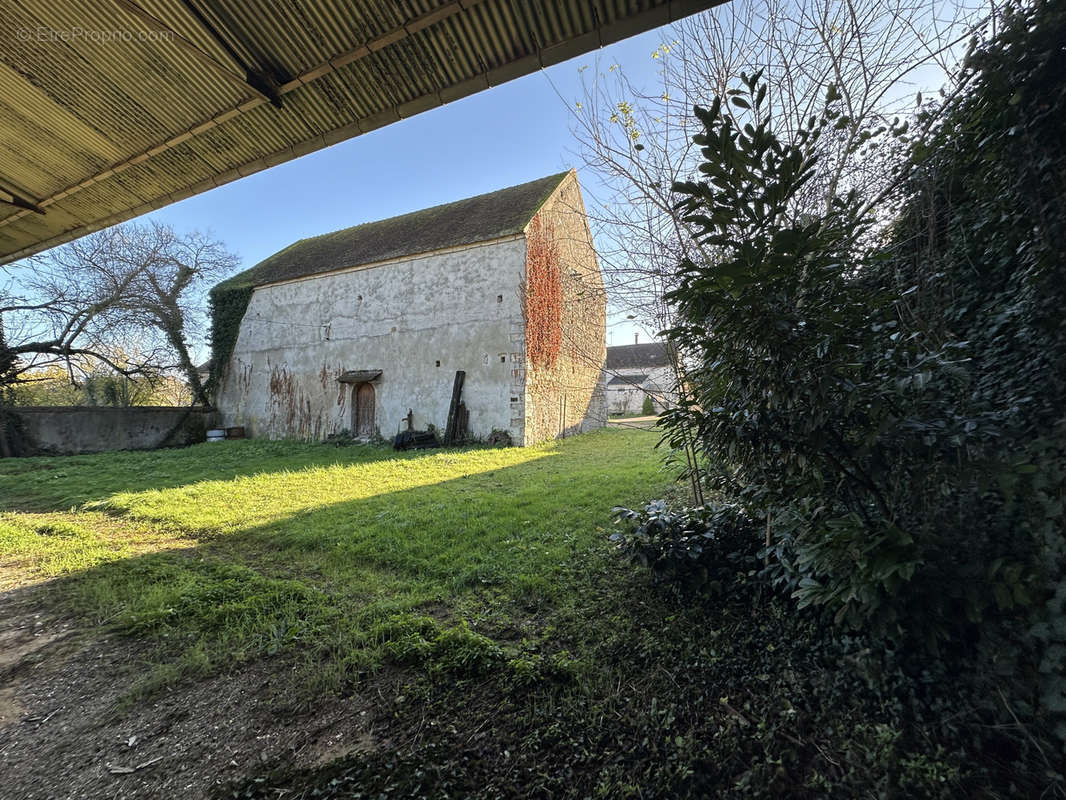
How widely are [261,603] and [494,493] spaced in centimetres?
338

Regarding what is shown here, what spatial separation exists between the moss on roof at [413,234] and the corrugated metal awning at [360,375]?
3575mm

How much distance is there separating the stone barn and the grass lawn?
7432 millimetres

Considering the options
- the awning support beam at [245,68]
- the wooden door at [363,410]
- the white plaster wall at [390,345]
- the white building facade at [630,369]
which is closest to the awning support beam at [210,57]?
the awning support beam at [245,68]

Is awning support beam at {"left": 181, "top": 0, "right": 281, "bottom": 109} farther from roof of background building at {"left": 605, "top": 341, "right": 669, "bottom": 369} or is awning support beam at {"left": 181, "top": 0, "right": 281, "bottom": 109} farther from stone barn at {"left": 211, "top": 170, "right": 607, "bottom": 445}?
roof of background building at {"left": 605, "top": 341, "right": 669, "bottom": 369}

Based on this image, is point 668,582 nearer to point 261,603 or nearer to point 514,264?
point 261,603

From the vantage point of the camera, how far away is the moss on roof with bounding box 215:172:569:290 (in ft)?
41.0

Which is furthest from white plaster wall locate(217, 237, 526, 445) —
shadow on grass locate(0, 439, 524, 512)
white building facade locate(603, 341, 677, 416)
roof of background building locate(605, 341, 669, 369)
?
roof of background building locate(605, 341, 669, 369)

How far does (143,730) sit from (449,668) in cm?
134

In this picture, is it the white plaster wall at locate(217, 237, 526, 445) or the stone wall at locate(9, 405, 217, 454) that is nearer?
the stone wall at locate(9, 405, 217, 454)

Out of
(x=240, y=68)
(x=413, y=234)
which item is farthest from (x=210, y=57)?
(x=413, y=234)

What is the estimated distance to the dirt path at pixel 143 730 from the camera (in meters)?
1.58

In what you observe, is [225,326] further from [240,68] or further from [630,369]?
[630,369]

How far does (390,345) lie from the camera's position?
13148 mm

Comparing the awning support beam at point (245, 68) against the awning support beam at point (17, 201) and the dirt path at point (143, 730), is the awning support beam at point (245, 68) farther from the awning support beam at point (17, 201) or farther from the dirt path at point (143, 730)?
the dirt path at point (143, 730)
